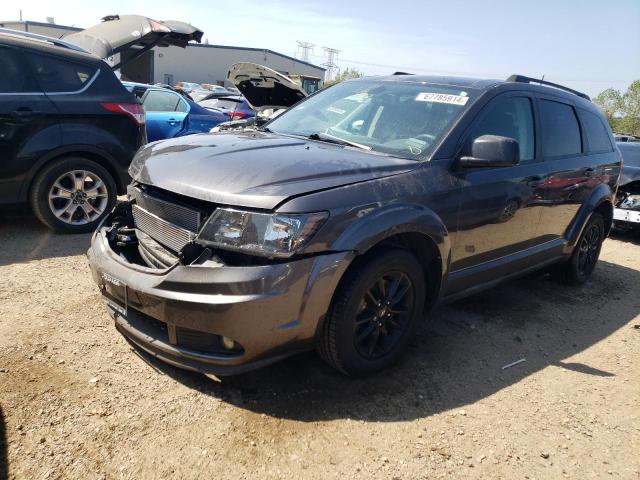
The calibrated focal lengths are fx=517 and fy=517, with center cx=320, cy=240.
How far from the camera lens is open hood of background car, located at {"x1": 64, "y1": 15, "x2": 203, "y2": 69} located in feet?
24.1

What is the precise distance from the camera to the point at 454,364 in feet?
11.2

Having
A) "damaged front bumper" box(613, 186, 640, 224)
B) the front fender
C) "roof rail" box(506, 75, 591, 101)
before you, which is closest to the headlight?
"roof rail" box(506, 75, 591, 101)

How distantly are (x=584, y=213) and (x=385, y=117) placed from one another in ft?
7.74

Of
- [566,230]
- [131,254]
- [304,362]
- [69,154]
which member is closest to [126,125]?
[69,154]

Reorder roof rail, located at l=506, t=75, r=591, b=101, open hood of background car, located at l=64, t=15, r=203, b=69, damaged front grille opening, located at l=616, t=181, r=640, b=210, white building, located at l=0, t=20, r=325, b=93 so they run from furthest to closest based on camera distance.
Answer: white building, located at l=0, t=20, r=325, b=93 → damaged front grille opening, located at l=616, t=181, r=640, b=210 → open hood of background car, located at l=64, t=15, r=203, b=69 → roof rail, located at l=506, t=75, r=591, b=101

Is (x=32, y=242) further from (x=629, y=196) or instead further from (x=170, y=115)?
(x=629, y=196)

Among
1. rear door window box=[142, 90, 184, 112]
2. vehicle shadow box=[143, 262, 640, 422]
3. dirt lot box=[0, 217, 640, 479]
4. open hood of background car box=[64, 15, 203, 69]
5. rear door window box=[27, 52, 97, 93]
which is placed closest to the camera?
dirt lot box=[0, 217, 640, 479]

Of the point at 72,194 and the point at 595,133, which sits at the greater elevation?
the point at 595,133

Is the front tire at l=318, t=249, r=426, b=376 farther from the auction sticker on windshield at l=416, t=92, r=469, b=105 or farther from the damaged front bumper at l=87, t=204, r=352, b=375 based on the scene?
the auction sticker on windshield at l=416, t=92, r=469, b=105

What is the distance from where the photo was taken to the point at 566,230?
460 cm

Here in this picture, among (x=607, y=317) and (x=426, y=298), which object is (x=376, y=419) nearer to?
(x=426, y=298)

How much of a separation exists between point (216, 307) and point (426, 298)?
5.20ft

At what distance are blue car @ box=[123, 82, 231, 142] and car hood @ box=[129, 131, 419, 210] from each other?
18.8 ft

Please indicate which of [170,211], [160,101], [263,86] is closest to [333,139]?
[170,211]
